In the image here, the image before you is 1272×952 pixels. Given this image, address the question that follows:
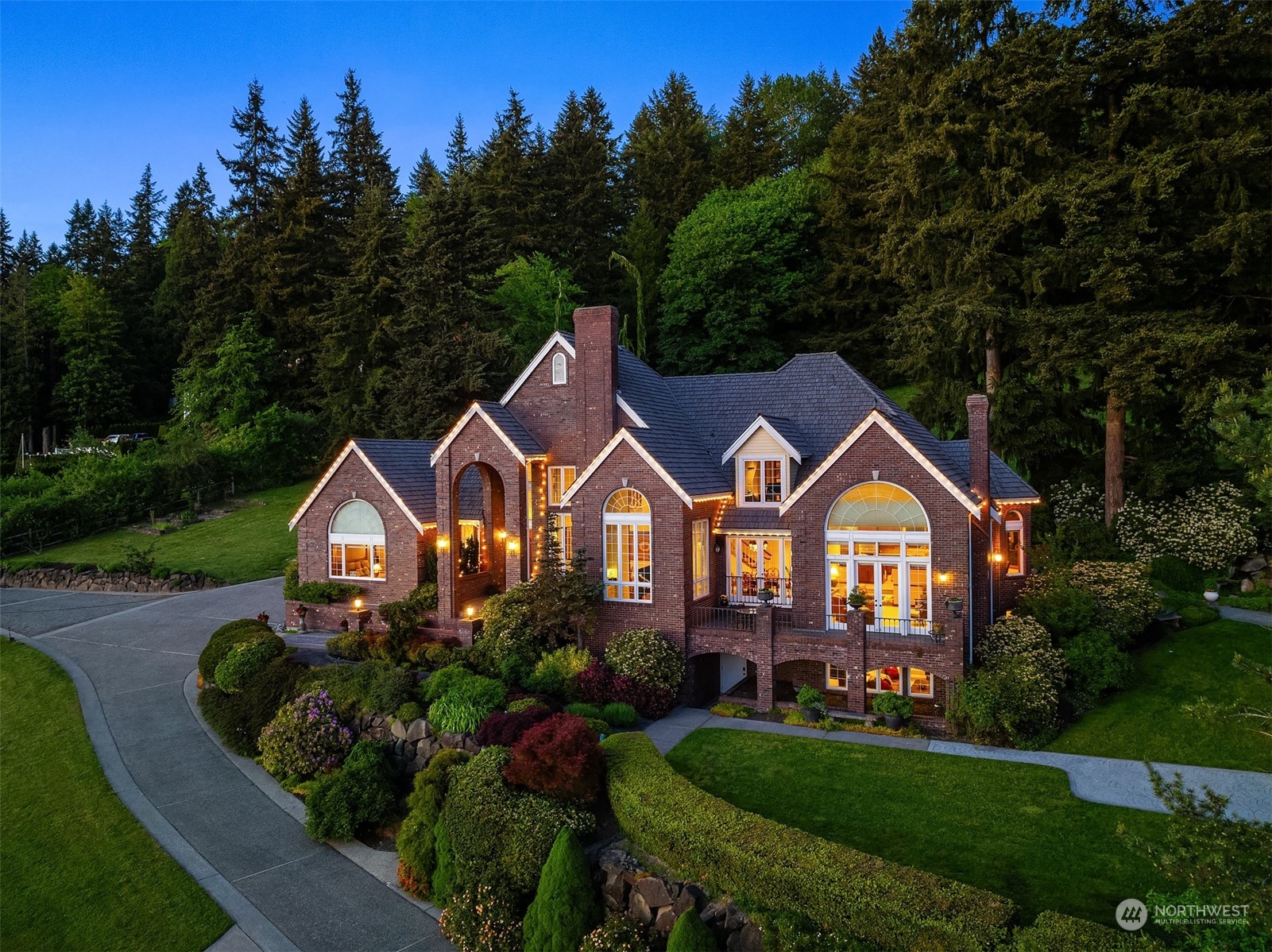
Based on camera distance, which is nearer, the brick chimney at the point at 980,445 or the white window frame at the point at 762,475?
the brick chimney at the point at 980,445

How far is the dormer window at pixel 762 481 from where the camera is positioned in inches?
838

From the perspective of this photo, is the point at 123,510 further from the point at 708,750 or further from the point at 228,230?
the point at 708,750

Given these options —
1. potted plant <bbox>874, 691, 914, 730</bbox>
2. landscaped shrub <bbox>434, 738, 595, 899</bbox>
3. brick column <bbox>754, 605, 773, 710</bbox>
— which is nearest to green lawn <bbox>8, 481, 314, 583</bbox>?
landscaped shrub <bbox>434, 738, 595, 899</bbox>

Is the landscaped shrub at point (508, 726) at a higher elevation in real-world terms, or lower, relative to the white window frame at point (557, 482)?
lower

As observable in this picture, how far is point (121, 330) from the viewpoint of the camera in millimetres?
60375

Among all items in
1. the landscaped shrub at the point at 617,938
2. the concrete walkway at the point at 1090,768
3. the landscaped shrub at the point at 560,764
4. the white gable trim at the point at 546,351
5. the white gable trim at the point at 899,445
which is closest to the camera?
the landscaped shrub at the point at 617,938

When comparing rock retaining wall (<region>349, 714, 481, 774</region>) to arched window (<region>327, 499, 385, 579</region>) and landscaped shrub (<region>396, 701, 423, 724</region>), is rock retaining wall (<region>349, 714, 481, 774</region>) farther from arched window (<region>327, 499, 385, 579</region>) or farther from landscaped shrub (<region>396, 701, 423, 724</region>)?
arched window (<region>327, 499, 385, 579</region>)

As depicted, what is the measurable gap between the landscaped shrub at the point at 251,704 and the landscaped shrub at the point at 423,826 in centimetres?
560

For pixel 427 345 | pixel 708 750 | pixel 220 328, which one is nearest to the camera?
pixel 708 750

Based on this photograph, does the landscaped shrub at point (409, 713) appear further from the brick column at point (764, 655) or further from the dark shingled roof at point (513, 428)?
the dark shingled roof at point (513, 428)

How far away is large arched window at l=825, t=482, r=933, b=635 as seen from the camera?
18.4 m

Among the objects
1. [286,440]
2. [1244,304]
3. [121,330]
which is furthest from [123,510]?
[1244,304]

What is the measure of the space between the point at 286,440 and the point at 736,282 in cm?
3086

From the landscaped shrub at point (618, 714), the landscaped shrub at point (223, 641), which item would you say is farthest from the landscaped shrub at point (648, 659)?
the landscaped shrub at point (223, 641)
